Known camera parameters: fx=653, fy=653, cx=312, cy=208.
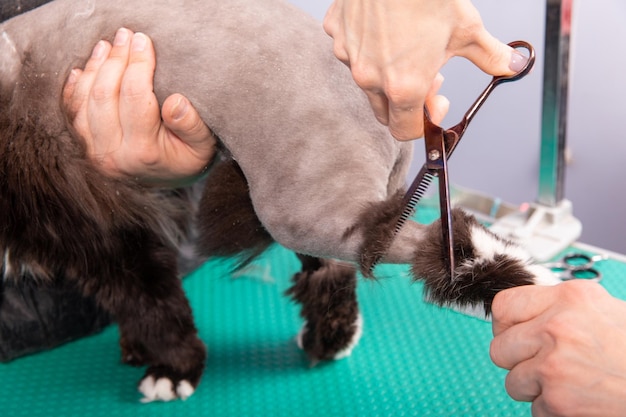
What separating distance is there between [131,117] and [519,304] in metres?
0.47

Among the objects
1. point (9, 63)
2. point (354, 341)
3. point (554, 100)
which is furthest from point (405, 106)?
point (554, 100)

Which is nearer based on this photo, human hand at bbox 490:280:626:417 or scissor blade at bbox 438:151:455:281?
human hand at bbox 490:280:626:417

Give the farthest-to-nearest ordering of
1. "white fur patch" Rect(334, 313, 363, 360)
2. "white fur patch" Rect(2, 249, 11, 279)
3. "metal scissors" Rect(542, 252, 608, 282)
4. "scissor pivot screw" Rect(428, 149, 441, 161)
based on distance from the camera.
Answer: "metal scissors" Rect(542, 252, 608, 282), "white fur patch" Rect(334, 313, 363, 360), "white fur patch" Rect(2, 249, 11, 279), "scissor pivot screw" Rect(428, 149, 441, 161)

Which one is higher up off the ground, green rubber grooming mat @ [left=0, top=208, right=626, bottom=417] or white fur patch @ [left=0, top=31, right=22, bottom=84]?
white fur patch @ [left=0, top=31, right=22, bottom=84]

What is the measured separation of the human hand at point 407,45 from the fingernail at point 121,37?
0.30 meters

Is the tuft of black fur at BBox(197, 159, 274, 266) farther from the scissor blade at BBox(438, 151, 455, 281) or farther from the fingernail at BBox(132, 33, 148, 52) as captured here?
the scissor blade at BBox(438, 151, 455, 281)

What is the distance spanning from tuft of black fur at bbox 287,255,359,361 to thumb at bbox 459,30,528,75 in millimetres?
509

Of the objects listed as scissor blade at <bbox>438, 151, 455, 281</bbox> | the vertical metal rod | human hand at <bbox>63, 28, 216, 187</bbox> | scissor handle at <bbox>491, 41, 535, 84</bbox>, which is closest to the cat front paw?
human hand at <bbox>63, 28, 216, 187</bbox>

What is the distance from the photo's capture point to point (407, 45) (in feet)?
1.59

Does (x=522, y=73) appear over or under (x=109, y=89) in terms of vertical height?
over

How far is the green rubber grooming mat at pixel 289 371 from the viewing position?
936 millimetres

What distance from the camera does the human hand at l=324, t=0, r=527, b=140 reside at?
1.58ft

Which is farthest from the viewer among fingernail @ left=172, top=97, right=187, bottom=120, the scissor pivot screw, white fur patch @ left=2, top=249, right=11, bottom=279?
white fur patch @ left=2, top=249, right=11, bottom=279

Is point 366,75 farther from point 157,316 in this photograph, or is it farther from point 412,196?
point 157,316
